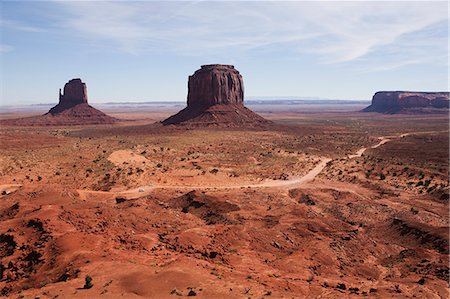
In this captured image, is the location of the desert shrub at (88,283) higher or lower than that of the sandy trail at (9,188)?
lower

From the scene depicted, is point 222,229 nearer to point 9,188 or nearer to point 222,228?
point 222,228

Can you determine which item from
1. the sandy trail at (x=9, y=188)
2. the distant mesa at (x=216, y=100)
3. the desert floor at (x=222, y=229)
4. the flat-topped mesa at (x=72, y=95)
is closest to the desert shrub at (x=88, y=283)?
the desert floor at (x=222, y=229)

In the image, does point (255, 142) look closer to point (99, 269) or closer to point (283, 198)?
point (283, 198)

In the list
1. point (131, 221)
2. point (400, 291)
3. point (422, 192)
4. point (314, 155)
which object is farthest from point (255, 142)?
point (400, 291)

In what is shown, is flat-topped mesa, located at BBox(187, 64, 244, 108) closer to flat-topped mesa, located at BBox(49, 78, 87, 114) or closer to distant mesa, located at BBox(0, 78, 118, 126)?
distant mesa, located at BBox(0, 78, 118, 126)

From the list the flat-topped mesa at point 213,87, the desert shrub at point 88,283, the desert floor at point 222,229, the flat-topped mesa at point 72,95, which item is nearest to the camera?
the desert shrub at point 88,283

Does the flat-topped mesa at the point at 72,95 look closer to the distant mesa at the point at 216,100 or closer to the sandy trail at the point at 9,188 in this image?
the distant mesa at the point at 216,100
